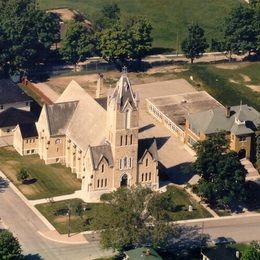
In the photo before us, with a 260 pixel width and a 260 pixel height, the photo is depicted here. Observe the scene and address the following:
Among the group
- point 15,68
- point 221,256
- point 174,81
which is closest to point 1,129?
point 15,68

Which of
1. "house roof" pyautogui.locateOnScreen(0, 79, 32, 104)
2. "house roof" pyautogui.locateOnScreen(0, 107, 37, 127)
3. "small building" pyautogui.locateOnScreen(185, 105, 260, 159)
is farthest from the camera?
"house roof" pyautogui.locateOnScreen(0, 79, 32, 104)

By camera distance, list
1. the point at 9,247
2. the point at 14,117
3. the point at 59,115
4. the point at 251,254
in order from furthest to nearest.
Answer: the point at 14,117, the point at 59,115, the point at 251,254, the point at 9,247

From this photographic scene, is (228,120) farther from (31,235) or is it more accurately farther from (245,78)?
(31,235)

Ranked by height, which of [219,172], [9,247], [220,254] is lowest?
[220,254]

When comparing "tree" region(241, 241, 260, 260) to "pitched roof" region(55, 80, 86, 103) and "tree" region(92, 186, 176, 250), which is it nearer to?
"tree" region(92, 186, 176, 250)

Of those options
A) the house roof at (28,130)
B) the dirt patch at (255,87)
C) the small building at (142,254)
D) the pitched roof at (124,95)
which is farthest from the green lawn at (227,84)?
the small building at (142,254)

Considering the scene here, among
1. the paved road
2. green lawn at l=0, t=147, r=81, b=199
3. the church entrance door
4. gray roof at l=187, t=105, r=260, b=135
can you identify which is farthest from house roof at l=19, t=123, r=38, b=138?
gray roof at l=187, t=105, r=260, b=135

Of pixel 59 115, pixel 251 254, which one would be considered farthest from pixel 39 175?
pixel 251 254
